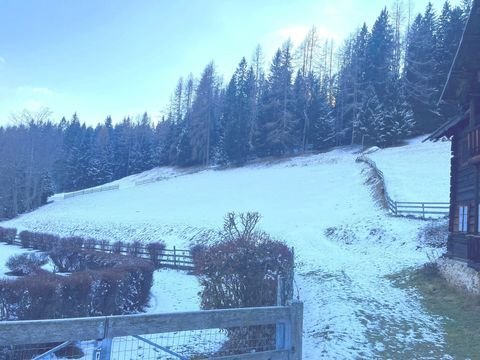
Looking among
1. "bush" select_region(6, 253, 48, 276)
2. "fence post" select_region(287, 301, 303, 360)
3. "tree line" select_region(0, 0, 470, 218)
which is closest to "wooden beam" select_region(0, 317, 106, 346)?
"fence post" select_region(287, 301, 303, 360)

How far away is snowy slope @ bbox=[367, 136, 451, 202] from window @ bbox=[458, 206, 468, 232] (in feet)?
50.5

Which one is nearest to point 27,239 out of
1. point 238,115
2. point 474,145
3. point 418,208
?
point 418,208

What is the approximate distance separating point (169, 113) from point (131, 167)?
1559 centimetres

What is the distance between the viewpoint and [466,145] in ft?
48.8

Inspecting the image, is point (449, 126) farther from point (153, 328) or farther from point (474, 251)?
point (153, 328)

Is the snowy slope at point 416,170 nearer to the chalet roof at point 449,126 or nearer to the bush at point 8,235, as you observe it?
the chalet roof at point 449,126

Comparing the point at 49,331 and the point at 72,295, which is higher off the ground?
the point at 49,331

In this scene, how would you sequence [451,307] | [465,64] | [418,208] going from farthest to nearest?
[418,208] → [465,64] → [451,307]

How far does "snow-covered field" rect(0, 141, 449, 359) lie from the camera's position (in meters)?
10.2

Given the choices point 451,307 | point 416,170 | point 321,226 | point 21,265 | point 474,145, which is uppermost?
point 416,170

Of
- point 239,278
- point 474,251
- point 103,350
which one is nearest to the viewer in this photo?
point 103,350

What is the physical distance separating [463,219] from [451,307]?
438 centimetres

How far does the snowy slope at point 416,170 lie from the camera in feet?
104

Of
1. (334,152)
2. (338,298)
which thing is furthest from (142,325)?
(334,152)
